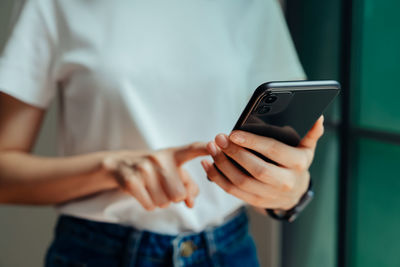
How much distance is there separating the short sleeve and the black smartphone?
34 centimetres

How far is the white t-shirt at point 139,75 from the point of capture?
1.80 feet

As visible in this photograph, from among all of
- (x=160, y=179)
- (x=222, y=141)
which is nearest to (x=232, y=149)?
(x=222, y=141)

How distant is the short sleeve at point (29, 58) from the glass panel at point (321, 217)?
640mm

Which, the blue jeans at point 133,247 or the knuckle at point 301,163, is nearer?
the knuckle at point 301,163

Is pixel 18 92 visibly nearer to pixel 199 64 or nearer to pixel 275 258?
pixel 199 64

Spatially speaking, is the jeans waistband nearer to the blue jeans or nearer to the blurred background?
the blue jeans

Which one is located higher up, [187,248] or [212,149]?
[212,149]

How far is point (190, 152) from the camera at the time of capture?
0.41m

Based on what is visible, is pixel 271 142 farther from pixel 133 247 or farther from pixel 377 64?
pixel 377 64

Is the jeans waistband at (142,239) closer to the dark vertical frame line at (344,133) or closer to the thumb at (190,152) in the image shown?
the thumb at (190,152)

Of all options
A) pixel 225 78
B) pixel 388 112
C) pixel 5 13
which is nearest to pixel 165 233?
pixel 225 78

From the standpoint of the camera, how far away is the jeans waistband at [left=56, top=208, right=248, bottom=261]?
0.55m

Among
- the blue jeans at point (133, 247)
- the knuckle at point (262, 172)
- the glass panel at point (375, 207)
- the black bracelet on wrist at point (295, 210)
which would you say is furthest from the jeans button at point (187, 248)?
the glass panel at point (375, 207)

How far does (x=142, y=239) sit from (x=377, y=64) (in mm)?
528
